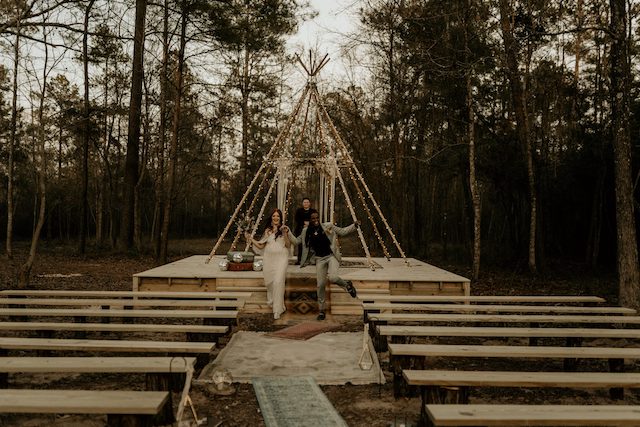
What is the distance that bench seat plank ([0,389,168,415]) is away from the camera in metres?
2.57

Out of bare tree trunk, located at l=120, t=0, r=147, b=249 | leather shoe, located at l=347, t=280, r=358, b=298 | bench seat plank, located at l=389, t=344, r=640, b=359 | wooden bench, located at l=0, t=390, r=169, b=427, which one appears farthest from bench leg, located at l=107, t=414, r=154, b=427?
bare tree trunk, located at l=120, t=0, r=147, b=249

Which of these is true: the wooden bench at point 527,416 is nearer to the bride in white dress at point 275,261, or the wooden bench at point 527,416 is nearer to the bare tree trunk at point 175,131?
the bride in white dress at point 275,261

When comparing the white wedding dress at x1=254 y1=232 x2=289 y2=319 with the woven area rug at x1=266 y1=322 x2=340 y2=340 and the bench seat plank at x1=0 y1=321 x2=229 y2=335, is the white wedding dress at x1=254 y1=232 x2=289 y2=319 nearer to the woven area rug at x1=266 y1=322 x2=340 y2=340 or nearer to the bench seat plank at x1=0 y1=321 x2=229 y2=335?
the woven area rug at x1=266 y1=322 x2=340 y2=340

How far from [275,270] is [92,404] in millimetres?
5077

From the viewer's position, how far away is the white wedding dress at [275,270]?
7.60 metres

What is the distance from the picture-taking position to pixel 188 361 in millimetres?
3318

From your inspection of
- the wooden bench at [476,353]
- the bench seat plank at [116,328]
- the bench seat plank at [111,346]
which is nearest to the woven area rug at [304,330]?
the bench seat plank at [116,328]

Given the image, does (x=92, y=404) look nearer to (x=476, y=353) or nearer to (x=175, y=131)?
(x=476, y=353)

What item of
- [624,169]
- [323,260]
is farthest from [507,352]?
[624,169]

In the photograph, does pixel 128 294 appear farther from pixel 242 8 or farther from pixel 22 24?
pixel 242 8

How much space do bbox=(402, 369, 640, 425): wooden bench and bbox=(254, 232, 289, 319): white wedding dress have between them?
4456 millimetres

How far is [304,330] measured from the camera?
670 cm

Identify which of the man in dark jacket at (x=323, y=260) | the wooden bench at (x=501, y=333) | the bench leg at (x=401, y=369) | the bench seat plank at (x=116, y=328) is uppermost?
the man in dark jacket at (x=323, y=260)

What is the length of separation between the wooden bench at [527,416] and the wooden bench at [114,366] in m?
1.61
